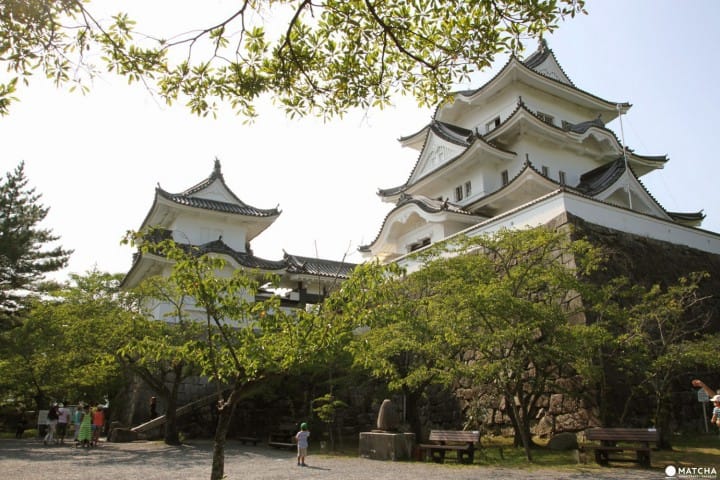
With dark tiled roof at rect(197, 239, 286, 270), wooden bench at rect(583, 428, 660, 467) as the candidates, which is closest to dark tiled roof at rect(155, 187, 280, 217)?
dark tiled roof at rect(197, 239, 286, 270)

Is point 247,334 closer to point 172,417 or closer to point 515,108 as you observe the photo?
point 172,417

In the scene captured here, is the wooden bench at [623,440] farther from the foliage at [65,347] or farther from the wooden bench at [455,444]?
the foliage at [65,347]

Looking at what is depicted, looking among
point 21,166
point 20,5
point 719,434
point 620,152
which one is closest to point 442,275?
point 719,434

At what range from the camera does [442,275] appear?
1125 cm

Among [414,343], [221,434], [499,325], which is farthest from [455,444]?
[221,434]

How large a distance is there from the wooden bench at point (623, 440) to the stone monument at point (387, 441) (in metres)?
3.64

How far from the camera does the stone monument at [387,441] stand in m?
11.1

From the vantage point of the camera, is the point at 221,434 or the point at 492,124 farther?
the point at 492,124

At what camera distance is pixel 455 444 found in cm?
1047

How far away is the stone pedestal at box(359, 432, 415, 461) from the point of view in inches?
437

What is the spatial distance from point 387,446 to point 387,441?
10 cm

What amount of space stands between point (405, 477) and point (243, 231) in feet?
59.4

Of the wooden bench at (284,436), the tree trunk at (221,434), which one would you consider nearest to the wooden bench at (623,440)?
the tree trunk at (221,434)

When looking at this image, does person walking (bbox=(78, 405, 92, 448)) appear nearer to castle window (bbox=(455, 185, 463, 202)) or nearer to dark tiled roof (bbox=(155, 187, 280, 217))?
dark tiled roof (bbox=(155, 187, 280, 217))
